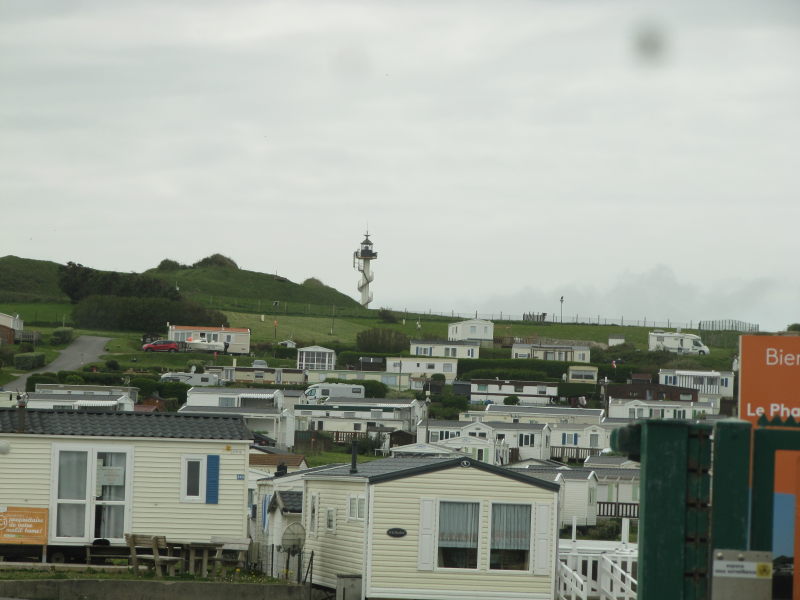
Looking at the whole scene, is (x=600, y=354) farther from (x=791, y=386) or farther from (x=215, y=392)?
(x=791, y=386)

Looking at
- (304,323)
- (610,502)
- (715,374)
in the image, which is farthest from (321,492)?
(304,323)

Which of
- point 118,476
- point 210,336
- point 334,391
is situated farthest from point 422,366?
point 118,476

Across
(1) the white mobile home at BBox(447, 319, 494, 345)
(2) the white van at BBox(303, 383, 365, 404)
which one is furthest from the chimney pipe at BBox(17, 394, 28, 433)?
(1) the white mobile home at BBox(447, 319, 494, 345)

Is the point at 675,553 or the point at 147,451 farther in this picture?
the point at 147,451

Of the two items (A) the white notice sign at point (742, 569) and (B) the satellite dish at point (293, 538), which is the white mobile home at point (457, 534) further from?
(A) the white notice sign at point (742, 569)

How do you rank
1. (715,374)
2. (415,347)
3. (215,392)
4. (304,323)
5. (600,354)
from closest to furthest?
(215,392) → (715,374) → (415,347) → (600,354) → (304,323)

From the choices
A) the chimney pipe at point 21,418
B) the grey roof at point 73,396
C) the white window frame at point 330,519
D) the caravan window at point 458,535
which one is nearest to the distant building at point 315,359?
the grey roof at point 73,396

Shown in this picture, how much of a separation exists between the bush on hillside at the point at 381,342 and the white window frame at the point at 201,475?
330ft

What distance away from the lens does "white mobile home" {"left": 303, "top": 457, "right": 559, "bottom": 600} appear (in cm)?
2508

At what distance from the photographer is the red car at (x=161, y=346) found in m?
113

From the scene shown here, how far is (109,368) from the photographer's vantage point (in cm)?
9750

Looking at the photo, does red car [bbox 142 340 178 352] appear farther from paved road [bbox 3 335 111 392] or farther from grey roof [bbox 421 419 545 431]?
grey roof [bbox 421 419 545 431]

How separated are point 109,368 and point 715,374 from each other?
51485mm

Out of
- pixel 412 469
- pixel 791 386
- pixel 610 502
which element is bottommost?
pixel 610 502
